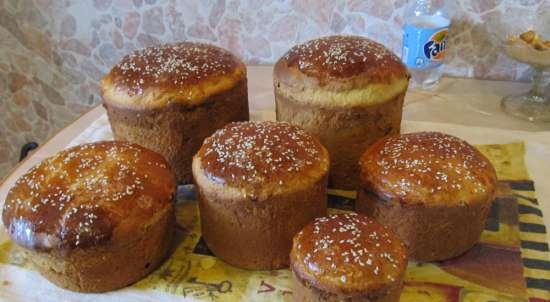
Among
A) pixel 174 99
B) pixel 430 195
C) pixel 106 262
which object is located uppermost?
pixel 174 99

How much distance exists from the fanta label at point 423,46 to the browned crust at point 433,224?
2.16 ft

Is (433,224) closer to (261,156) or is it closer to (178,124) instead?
(261,156)

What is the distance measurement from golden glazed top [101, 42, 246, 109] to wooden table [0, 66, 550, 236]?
1.08ft

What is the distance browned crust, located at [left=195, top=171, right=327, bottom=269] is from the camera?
1.09 meters

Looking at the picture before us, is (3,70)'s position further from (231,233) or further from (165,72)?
(231,233)

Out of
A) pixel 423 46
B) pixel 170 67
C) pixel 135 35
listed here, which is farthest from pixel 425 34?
pixel 135 35

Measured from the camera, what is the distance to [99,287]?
1104mm

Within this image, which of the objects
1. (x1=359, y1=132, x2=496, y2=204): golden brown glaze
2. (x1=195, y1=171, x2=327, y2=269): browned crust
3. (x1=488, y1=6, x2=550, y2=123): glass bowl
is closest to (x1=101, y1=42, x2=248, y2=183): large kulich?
(x1=195, y1=171, x2=327, y2=269): browned crust

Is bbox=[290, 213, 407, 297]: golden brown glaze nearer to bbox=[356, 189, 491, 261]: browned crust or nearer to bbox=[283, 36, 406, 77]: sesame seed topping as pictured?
bbox=[356, 189, 491, 261]: browned crust

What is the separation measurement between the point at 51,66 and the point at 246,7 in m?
0.89

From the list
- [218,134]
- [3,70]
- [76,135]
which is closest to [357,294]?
[218,134]

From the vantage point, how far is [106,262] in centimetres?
107

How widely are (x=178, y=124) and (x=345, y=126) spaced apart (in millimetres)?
424

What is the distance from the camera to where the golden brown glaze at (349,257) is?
0.92 m
